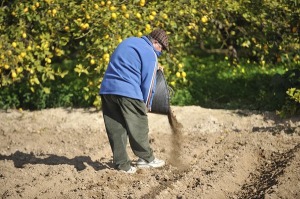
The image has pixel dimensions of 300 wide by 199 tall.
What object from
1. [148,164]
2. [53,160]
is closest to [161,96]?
[148,164]

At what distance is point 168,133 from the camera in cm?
706

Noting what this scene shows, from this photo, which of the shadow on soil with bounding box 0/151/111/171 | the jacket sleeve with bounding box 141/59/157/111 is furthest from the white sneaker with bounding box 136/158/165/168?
the jacket sleeve with bounding box 141/59/157/111

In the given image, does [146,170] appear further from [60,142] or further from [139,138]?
[60,142]

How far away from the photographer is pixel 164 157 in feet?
20.2

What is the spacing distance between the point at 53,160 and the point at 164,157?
133 cm

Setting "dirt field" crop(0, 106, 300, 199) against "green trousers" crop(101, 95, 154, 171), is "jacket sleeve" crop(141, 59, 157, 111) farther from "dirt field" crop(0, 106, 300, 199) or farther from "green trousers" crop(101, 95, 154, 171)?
"dirt field" crop(0, 106, 300, 199)

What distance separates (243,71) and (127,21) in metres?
2.58

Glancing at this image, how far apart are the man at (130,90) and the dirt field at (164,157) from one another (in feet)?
1.13

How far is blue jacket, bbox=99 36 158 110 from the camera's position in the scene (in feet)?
17.0

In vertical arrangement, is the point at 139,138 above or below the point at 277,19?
below

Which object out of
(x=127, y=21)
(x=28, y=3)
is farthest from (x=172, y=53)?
(x=28, y=3)

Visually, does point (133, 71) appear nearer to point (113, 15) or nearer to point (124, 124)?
point (124, 124)

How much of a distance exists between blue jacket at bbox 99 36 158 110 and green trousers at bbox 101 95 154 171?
92mm

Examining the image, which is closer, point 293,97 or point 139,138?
point 139,138
